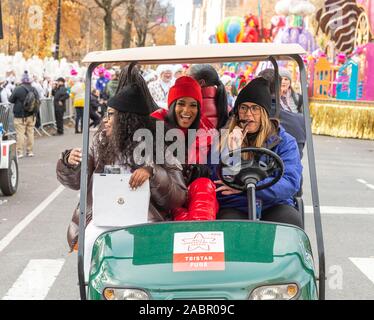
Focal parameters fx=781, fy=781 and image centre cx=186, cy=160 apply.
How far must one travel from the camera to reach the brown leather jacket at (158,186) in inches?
165

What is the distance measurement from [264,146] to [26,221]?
201 inches

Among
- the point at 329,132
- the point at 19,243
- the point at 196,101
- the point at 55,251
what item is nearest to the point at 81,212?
the point at 196,101

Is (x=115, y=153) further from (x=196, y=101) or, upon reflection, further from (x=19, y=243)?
(x=19, y=243)

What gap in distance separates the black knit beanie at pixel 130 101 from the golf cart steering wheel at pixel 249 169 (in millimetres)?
538

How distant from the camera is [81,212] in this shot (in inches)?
160

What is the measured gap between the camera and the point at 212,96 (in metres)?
6.03

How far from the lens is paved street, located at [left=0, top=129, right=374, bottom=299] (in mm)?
6203

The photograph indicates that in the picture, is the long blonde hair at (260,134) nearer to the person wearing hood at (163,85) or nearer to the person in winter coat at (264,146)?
the person in winter coat at (264,146)

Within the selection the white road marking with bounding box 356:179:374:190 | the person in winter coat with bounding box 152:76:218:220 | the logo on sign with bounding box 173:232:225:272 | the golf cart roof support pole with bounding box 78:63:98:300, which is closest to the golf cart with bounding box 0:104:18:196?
the white road marking with bounding box 356:179:374:190

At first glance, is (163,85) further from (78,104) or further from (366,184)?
(78,104)

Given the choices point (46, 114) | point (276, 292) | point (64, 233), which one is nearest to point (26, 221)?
point (64, 233)

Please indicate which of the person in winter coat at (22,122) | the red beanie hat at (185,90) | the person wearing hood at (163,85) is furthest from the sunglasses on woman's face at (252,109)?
the person in winter coat at (22,122)

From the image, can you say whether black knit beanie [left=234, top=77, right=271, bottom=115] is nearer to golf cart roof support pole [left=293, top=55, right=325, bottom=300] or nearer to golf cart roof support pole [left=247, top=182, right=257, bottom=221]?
golf cart roof support pole [left=293, top=55, right=325, bottom=300]
